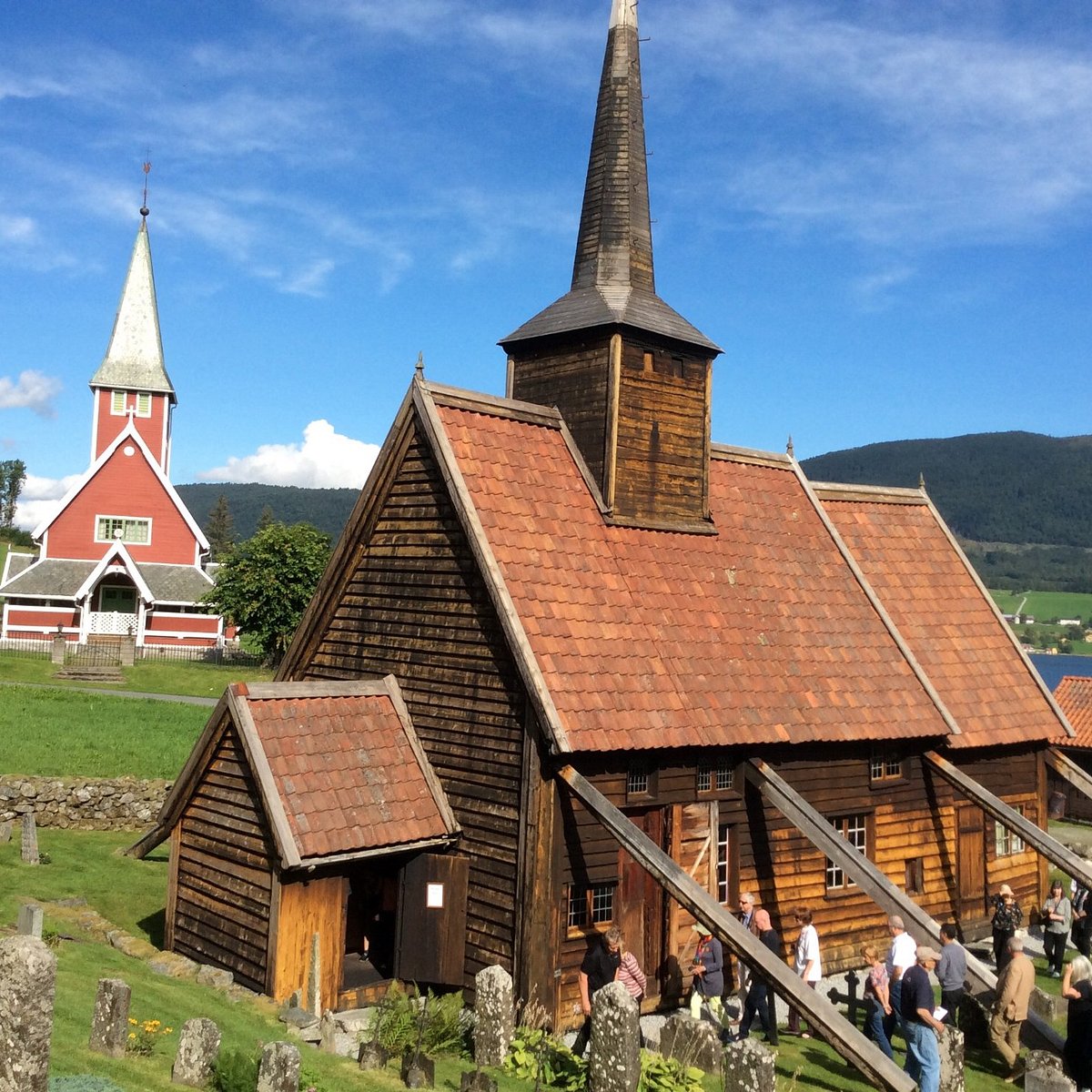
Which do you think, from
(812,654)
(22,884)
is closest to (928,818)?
(812,654)

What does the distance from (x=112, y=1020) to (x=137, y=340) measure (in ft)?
186

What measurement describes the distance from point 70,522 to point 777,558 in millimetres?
43764

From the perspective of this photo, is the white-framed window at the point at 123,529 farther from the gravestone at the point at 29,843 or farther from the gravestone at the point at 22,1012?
the gravestone at the point at 22,1012

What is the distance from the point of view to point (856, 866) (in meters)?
14.9

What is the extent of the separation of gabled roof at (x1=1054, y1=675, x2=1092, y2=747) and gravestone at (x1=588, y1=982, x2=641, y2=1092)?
117 feet

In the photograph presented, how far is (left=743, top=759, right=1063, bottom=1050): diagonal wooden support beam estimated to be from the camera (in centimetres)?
1404

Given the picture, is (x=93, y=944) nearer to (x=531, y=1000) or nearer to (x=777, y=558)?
(x=531, y=1000)

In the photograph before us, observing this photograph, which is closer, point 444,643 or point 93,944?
point 93,944

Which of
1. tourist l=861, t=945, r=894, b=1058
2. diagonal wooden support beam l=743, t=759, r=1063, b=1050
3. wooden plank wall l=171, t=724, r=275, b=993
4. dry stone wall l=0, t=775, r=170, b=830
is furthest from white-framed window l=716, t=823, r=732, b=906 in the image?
dry stone wall l=0, t=775, r=170, b=830

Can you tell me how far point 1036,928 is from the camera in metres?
21.3

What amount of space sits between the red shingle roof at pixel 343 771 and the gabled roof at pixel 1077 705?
3367 cm

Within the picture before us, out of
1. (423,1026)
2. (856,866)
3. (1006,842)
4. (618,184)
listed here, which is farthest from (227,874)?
(1006,842)

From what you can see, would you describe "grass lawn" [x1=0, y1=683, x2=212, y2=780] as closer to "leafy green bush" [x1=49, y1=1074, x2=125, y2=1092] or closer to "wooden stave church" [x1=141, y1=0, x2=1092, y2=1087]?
"wooden stave church" [x1=141, y1=0, x2=1092, y2=1087]

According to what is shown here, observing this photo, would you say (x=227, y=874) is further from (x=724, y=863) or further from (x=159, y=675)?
(x=159, y=675)
